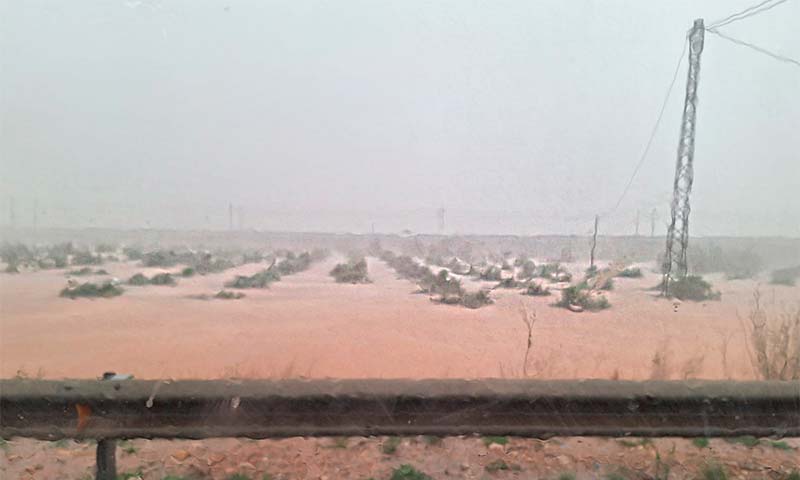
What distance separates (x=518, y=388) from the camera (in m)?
4.52

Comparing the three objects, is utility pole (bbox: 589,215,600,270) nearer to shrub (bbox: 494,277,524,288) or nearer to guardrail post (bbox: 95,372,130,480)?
shrub (bbox: 494,277,524,288)

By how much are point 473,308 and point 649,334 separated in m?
1.92

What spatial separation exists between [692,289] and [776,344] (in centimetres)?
104

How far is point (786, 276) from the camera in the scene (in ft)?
23.5

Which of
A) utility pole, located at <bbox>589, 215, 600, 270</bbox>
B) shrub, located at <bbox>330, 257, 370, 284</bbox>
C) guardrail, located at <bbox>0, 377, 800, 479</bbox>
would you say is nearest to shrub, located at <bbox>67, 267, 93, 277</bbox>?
shrub, located at <bbox>330, 257, 370, 284</bbox>

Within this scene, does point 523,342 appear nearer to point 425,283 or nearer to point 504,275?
point 504,275

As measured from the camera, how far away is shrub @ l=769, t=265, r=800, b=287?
713 cm

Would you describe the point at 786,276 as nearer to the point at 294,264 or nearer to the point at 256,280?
the point at 294,264

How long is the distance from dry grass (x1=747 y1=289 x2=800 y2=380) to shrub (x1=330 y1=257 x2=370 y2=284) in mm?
4278

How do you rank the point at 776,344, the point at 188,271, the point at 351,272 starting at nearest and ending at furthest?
1. the point at 776,344
2. the point at 188,271
3. the point at 351,272

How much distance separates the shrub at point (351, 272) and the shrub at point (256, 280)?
33.2 inches

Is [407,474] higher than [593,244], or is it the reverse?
[593,244]

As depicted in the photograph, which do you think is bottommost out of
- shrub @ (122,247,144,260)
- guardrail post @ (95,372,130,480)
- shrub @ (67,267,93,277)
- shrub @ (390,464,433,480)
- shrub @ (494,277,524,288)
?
shrub @ (390,464,433,480)

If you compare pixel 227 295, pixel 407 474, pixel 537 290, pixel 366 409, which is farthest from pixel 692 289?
pixel 227 295
